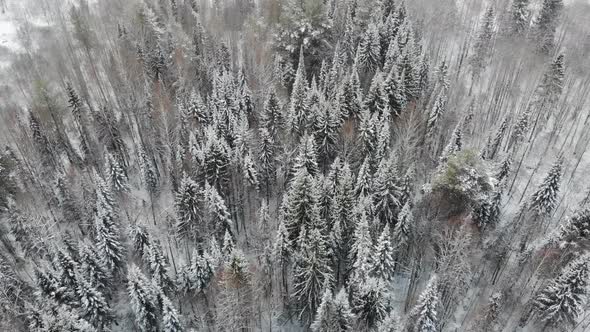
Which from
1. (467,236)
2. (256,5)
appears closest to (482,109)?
(467,236)

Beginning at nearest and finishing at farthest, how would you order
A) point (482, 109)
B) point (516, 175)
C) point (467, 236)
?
point (467, 236)
point (516, 175)
point (482, 109)

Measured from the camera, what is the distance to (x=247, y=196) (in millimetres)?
48781

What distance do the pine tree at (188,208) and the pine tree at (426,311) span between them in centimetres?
2234

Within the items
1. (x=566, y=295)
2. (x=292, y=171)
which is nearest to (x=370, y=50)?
(x=292, y=171)

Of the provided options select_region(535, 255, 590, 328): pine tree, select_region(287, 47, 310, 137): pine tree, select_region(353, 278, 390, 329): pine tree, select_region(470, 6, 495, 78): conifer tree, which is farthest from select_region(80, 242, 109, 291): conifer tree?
select_region(470, 6, 495, 78): conifer tree

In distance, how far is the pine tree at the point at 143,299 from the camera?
34.1 m

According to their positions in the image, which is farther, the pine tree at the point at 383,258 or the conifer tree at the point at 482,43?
the conifer tree at the point at 482,43

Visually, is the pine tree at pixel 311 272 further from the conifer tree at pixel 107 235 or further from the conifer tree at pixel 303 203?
the conifer tree at pixel 107 235

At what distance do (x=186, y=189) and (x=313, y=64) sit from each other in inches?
990

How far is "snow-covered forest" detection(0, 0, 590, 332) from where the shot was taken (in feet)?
118

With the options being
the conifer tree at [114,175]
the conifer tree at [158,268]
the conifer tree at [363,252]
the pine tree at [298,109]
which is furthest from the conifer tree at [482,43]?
the conifer tree at [158,268]

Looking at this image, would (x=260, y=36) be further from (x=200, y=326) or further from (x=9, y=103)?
(x=200, y=326)

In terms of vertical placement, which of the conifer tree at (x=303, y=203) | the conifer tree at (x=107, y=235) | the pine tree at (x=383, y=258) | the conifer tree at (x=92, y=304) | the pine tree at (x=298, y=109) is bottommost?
the conifer tree at (x=92, y=304)

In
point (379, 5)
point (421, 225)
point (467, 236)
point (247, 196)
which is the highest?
point (379, 5)
